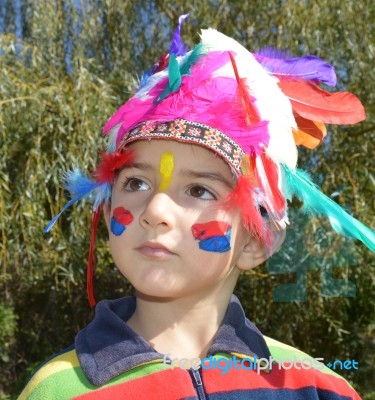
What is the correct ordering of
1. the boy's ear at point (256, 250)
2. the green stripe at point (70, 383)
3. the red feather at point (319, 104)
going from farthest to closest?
the red feather at point (319, 104) < the boy's ear at point (256, 250) < the green stripe at point (70, 383)

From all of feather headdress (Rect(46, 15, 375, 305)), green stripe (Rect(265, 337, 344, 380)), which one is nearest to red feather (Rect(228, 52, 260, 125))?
feather headdress (Rect(46, 15, 375, 305))

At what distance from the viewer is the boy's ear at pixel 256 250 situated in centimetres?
178

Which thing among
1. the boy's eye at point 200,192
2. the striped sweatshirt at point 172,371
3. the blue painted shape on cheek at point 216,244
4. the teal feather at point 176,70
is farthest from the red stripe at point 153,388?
the teal feather at point 176,70

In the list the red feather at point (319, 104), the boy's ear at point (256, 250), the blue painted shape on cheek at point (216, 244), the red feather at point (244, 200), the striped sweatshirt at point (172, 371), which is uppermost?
the red feather at point (319, 104)

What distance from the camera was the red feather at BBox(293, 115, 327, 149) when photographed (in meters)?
1.90

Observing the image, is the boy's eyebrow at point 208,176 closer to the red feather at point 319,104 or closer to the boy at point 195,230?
the boy at point 195,230

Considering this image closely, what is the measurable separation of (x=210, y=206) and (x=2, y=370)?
3173mm

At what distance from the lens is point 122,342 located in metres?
1.64

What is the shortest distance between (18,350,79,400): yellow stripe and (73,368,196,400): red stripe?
9cm

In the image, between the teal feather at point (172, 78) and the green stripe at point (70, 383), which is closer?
the green stripe at point (70, 383)

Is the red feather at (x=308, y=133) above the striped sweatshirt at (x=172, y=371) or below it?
above

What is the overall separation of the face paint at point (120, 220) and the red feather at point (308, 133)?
515 mm

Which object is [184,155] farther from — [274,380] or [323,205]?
[274,380]

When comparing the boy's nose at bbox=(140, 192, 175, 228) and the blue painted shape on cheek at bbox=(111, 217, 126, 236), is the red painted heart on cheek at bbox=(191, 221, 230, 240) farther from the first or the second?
the blue painted shape on cheek at bbox=(111, 217, 126, 236)
